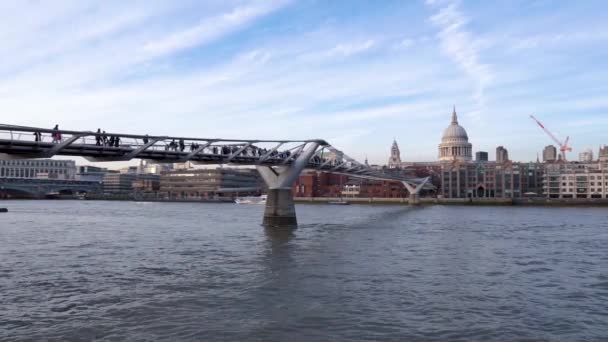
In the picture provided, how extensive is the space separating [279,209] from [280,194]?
139cm

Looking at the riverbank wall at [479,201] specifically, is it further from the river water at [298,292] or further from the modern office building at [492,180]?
the river water at [298,292]

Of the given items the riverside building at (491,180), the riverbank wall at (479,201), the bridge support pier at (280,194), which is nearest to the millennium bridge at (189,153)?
the bridge support pier at (280,194)

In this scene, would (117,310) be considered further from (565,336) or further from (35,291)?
(565,336)

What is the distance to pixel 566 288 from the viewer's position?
2159 cm

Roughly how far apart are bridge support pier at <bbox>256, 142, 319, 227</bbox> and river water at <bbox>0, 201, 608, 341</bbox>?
1631cm

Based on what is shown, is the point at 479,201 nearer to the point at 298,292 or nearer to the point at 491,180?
the point at 491,180

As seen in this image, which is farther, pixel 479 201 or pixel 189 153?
pixel 479 201

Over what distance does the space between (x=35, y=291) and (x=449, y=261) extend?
62.1 feet

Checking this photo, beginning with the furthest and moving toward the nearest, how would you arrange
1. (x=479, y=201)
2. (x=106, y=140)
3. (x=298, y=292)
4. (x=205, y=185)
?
(x=205, y=185)
(x=479, y=201)
(x=106, y=140)
(x=298, y=292)

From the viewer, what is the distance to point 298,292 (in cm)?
2022

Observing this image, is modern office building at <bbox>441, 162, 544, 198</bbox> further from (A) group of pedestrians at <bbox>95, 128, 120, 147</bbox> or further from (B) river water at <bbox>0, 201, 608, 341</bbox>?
(A) group of pedestrians at <bbox>95, 128, 120, 147</bbox>

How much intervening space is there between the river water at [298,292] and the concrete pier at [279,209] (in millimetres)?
16249

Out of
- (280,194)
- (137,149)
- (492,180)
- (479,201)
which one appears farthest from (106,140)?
(492,180)

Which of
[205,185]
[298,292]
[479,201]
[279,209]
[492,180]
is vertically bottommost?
[298,292]
